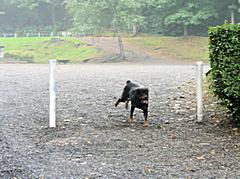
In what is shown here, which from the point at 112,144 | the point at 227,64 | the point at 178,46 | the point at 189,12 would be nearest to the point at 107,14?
the point at 178,46

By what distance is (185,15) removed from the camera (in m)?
35.8

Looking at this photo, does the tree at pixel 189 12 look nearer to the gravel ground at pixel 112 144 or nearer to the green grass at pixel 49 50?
the green grass at pixel 49 50

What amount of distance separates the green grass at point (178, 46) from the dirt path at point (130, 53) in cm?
85

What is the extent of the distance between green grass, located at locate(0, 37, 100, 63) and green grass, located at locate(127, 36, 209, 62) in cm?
440

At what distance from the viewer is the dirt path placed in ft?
102

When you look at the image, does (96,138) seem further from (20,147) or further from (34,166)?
(34,166)

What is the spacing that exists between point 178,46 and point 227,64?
29.7m

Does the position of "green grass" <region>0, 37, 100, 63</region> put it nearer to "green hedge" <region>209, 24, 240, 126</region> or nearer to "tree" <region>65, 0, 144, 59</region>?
"tree" <region>65, 0, 144, 59</region>

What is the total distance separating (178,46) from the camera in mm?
34781

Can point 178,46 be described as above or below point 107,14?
below

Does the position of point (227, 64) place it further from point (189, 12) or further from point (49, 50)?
point (49, 50)

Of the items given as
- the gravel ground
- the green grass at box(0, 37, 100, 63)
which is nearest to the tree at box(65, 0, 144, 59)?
the green grass at box(0, 37, 100, 63)

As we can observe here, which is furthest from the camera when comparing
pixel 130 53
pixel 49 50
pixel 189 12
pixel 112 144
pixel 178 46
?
pixel 49 50

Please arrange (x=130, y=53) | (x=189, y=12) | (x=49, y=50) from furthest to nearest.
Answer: (x=49, y=50) → (x=189, y=12) → (x=130, y=53)
